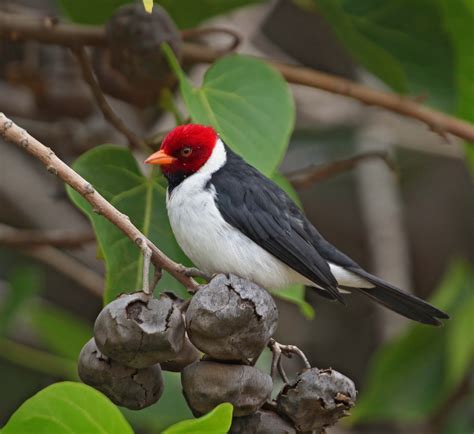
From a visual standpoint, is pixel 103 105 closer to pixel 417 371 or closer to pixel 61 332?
Result: pixel 61 332

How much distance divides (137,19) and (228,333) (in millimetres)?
1151

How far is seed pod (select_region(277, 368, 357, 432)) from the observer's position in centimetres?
162

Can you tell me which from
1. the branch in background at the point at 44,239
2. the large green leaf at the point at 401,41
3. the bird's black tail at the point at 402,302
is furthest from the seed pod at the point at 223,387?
the large green leaf at the point at 401,41

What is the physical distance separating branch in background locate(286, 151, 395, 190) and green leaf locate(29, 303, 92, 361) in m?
0.91

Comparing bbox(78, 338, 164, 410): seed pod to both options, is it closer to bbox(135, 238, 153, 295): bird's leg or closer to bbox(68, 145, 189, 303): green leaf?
bbox(135, 238, 153, 295): bird's leg

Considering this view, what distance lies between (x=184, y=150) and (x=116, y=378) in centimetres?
90

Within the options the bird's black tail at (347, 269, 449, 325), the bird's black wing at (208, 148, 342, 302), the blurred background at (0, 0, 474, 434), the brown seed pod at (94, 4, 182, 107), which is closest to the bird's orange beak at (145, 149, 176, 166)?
the bird's black wing at (208, 148, 342, 302)

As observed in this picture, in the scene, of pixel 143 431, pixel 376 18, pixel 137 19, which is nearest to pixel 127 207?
pixel 137 19

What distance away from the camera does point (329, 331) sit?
450 cm

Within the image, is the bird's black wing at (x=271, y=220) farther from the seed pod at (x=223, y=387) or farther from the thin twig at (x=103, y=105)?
the seed pod at (x=223, y=387)

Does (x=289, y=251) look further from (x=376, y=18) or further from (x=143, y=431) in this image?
(x=143, y=431)

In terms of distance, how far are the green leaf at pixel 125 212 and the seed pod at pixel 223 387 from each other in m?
0.51

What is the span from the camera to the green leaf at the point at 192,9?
2898 millimetres

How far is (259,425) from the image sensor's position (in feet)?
5.30
